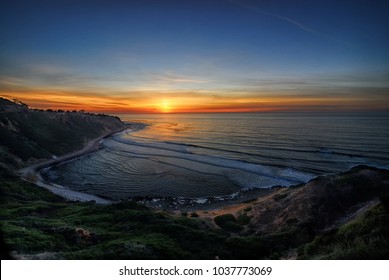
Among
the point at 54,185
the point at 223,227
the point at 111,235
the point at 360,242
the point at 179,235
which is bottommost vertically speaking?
the point at 54,185

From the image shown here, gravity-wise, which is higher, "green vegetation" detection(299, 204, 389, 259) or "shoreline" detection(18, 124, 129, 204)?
"green vegetation" detection(299, 204, 389, 259)

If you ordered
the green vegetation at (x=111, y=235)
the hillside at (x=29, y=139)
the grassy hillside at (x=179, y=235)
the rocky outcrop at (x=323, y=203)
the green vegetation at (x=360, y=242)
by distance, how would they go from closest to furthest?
the green vegetation at (x=360, y=242)
the grassy hillside at (x=179, y=235)
the green vegetation at (x=111, y=235)
the rocky outcrop at (x=323, y=203)
the hillside at (x=29, y=139)

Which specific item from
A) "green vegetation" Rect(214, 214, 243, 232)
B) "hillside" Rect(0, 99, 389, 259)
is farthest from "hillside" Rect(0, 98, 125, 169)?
"green vegetation" Rect(214, 214, 243, 232)

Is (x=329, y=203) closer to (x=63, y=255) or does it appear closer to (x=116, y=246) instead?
(x=116, y=246)

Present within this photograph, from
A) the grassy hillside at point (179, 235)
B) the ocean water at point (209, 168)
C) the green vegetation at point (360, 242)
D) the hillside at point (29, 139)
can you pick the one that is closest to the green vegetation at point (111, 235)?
the grassy hillside at point (179, 235)

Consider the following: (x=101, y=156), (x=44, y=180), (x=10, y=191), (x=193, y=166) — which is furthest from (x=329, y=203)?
(x=101, y=156)

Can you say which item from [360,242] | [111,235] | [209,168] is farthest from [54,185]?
[360,242]

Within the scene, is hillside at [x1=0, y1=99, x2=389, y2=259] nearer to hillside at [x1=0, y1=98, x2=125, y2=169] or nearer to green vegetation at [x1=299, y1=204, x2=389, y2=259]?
green vegetation at [x1=299, y1=204, x2=389, y2=259]

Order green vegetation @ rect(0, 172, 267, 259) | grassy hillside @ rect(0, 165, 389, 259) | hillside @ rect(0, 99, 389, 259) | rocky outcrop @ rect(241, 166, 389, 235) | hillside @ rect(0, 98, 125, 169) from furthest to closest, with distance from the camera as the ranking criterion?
hillside @ rect(0, 98, 125, 169)
rocky outcrop @ rect(241, 166, 389, 235)
green vegetation @ rect(0, 172, 267, 259)
hillside @ rect(0, 99, 389, 259)
grassy hillside @ rect(0, 165, 389, 259)

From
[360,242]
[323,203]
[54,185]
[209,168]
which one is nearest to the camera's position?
[360,242]

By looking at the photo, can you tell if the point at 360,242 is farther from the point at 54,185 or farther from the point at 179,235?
the point at 54,185

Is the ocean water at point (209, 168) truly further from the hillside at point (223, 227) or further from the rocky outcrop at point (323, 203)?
the rocky outcrop at point (323, 203)
